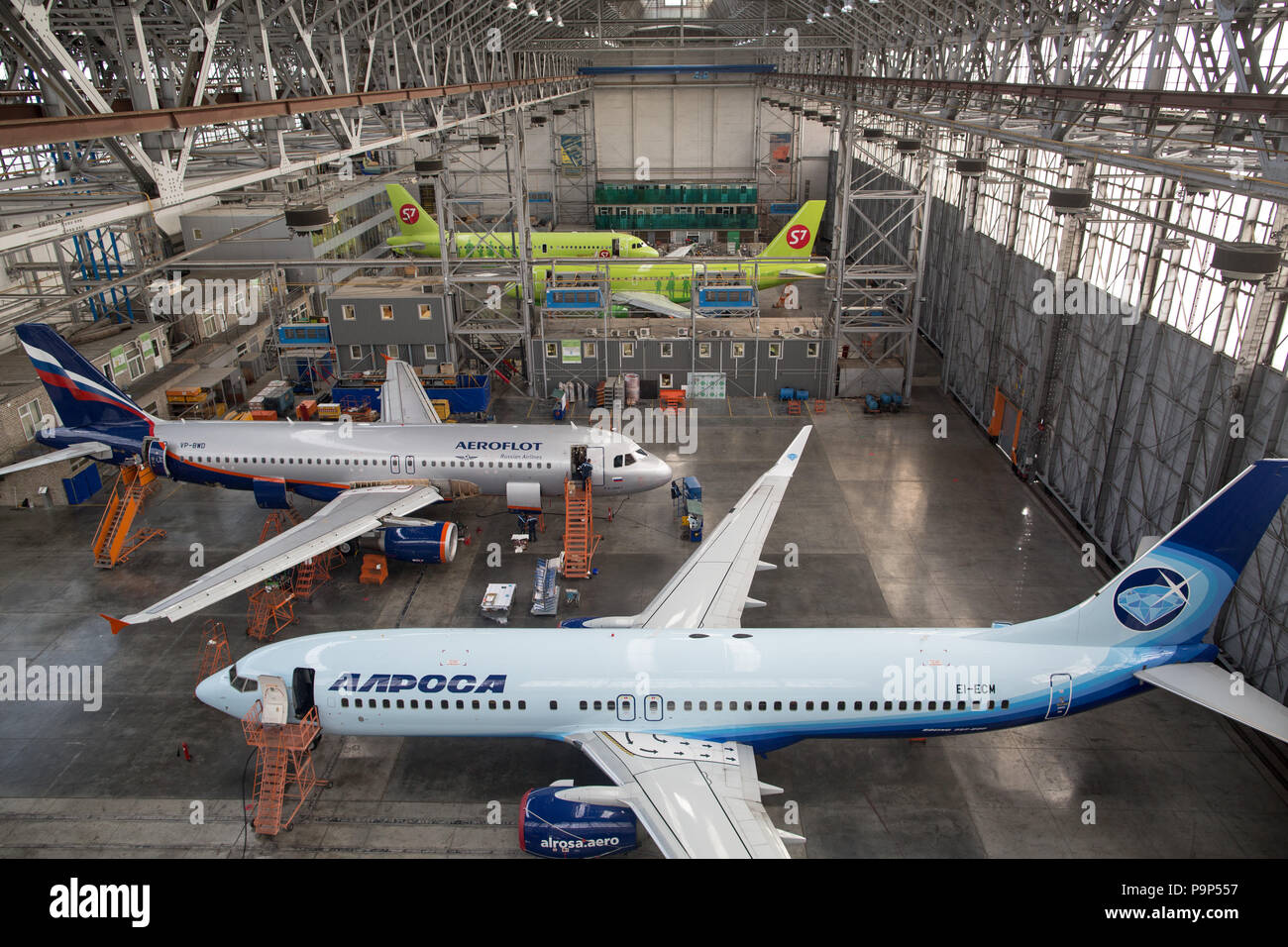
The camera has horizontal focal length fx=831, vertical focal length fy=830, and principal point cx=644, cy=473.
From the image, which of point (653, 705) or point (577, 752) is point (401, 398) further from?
point (653, 705)

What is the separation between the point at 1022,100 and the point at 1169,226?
23.1ft

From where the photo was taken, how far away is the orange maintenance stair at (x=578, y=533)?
2953 cm

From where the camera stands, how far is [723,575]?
23.7m

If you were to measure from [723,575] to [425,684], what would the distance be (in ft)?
28.9

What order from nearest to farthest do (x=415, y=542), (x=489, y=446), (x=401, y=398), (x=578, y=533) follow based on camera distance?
(x=415, y=542) < (x=578, y=533) < (x=489, y=446) < (x=401, y=398)

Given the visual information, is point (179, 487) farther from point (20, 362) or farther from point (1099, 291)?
point (1099, 291)

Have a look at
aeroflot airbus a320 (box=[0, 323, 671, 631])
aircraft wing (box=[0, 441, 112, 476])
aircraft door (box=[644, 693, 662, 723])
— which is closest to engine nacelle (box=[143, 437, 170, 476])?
aeroflot airbus a320 (box=[0, 323, 671, 631])

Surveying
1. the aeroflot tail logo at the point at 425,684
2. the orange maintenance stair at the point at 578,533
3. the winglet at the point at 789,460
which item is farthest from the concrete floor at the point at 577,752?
the winglet at the point at 789,460

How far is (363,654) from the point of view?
19609mm

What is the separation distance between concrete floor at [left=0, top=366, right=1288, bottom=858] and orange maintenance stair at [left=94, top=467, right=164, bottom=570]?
0.70m

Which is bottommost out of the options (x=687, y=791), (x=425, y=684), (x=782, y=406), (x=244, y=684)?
(x=782, y=406)

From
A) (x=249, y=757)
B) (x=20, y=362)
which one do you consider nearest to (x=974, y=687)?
(x=249, y=757)

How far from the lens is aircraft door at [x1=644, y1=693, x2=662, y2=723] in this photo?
61.9ft

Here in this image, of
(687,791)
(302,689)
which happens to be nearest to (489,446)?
(302,689)
